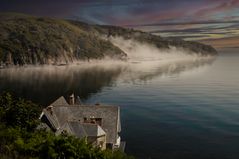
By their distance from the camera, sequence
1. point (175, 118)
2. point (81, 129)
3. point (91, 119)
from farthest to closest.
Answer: point (175, 118) → point (91, 119) → point (81, 129)

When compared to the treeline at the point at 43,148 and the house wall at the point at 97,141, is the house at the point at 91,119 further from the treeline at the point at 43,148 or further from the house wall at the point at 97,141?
the treeline at the point at 43,148

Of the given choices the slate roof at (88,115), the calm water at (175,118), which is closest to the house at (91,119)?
the slate roof at (88,115)

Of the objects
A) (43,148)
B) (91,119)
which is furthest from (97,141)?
(43,148)

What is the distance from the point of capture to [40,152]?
115 feet

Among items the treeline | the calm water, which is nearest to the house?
the calm water

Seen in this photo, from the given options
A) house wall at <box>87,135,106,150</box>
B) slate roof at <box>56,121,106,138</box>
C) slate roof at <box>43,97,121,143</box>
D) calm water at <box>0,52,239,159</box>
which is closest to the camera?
slate roof at <box>56,121,106,138</box>

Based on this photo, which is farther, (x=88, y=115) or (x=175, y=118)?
(x=175, y=118)

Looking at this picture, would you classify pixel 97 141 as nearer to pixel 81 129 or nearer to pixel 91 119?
pixel 81 129

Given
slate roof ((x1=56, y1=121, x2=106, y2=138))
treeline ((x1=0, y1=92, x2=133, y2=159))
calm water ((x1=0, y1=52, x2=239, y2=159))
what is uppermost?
treeline ((x1=0, y1=92, x2=133, y2=159))

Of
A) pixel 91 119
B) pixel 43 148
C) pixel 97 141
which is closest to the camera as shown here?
pixel 43 148

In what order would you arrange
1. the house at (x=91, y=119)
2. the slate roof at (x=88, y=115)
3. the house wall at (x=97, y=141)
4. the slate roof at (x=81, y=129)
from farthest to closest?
1. the slate roof at (x=88, y=115)
2. the house at (x=91, y=119)
3. the house wall at (x=97, y=141)
4. the slate roof at (x=81, y=129)

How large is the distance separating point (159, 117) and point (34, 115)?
46.4 meters

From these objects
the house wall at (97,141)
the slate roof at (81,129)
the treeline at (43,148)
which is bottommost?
the house wall at (97,141)

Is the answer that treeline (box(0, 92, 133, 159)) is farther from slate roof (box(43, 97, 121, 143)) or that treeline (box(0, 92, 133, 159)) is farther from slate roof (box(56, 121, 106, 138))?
slate roof (box(43, 97, 121, 143))
